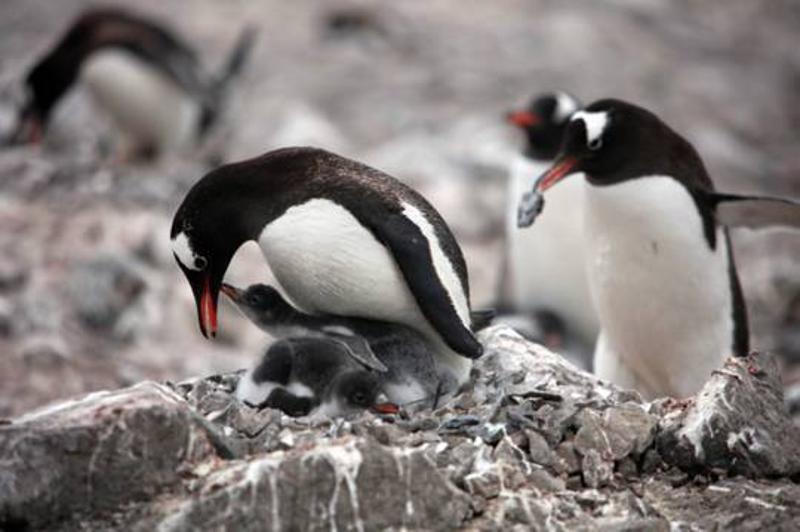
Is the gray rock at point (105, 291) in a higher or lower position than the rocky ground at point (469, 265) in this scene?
lower

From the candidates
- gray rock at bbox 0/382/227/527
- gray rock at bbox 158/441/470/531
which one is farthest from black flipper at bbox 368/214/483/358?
gray rock at bbox 0/382/227/527

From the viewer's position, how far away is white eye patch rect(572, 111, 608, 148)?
297 inches

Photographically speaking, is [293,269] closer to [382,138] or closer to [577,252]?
[577,252]

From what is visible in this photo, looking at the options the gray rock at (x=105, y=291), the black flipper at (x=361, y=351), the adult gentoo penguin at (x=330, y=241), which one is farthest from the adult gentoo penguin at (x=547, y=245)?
the black flipper at (x=361, y=351)

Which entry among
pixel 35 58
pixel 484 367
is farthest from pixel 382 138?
pixel 484 367

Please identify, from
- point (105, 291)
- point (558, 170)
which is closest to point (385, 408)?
point (558, 170)

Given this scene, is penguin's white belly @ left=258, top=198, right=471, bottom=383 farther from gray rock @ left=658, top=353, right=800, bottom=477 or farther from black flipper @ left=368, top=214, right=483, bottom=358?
gray rock @ left=658, top=353, right=800, bottom=477

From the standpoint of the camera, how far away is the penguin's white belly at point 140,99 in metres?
13.5

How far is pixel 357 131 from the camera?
14375 millimetres

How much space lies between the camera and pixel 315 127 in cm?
1375

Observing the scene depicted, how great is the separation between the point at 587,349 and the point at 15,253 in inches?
140

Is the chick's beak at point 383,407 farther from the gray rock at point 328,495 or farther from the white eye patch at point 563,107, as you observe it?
the white eye patch at point 563,107

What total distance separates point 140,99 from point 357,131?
1.81 meters

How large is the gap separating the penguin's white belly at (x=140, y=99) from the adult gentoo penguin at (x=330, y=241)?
7.81m
